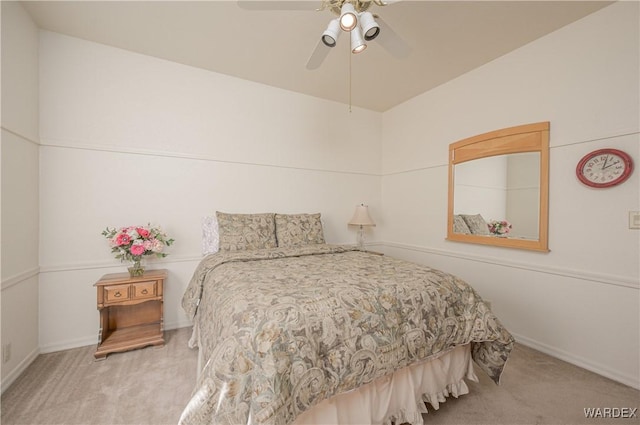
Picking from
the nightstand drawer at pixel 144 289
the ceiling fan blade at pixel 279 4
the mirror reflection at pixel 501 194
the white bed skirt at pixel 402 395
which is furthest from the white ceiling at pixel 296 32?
the nightstand drawer at pixel 144 289

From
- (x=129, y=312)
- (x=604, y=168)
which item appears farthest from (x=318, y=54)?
(x=129, y=312)

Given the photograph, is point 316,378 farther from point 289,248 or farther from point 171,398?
point 289,248

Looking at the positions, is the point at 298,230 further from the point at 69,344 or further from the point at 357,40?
the point at 69,344

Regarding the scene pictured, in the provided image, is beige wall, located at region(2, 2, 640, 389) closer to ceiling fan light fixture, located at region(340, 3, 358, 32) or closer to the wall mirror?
the wall mirror

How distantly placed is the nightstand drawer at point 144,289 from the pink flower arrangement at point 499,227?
3226 millimetres

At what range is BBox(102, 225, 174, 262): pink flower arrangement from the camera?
229cm

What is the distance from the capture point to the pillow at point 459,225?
9.77 ft

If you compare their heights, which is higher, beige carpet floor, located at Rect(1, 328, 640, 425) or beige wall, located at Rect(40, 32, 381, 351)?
beige wall, located at Rect(40, 32, 381, 351)

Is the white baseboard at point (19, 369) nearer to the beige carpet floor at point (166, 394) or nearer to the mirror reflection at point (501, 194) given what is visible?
the beige carpet floor at point (166, 394)

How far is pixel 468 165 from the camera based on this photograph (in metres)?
2.96

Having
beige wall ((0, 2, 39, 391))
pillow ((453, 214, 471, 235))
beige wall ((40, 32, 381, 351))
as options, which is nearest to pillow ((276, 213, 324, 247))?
beige wall ((40, 32, 381, 351))

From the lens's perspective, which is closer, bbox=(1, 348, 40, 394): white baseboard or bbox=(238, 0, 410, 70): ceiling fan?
bbox=(238, 0, 410, 70): ceiling fan

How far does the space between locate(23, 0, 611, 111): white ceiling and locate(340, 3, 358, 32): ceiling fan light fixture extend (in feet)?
0.75

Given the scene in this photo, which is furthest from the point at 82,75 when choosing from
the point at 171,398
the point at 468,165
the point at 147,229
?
the point at 468,165
